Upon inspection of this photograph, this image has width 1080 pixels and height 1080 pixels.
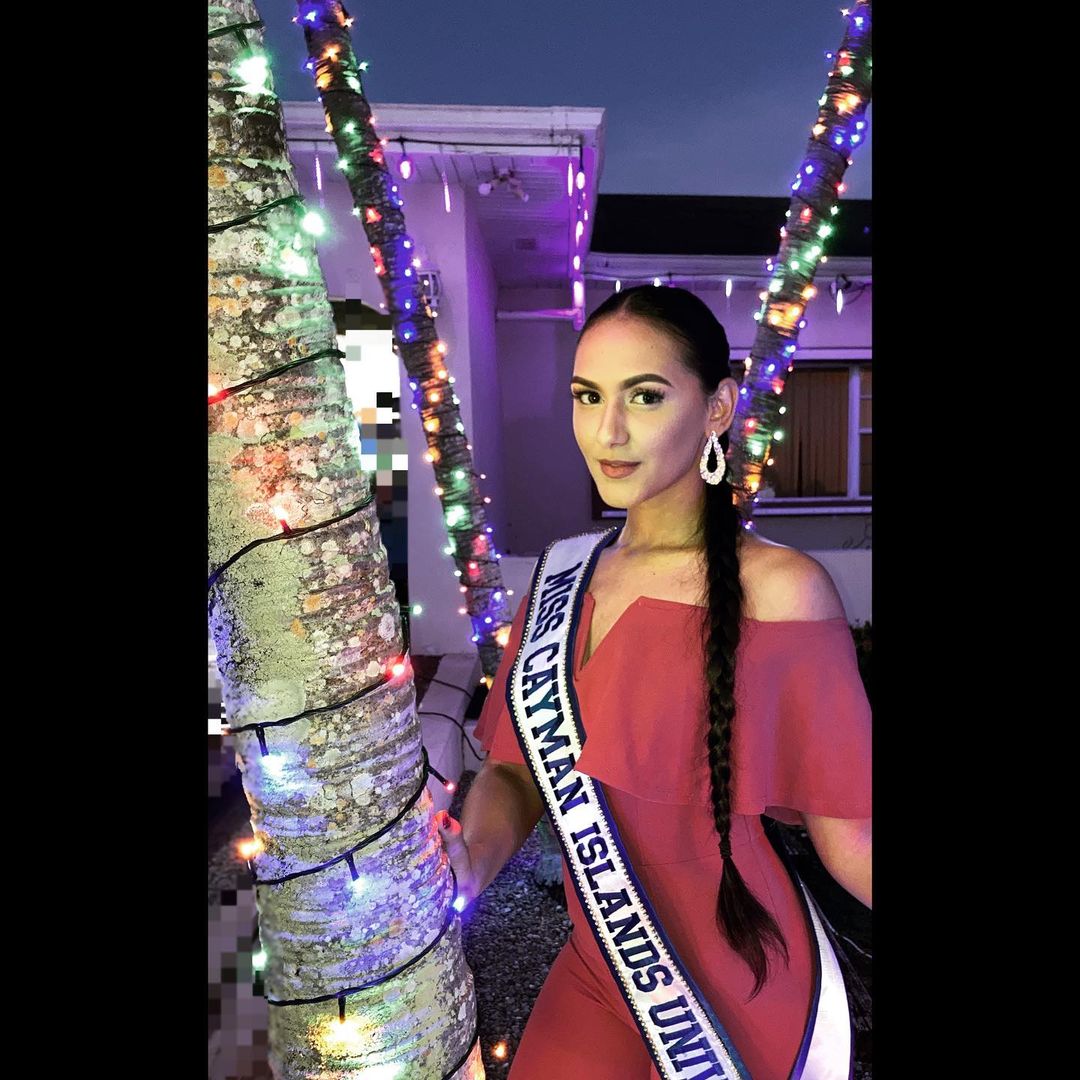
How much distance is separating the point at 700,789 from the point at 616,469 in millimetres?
563

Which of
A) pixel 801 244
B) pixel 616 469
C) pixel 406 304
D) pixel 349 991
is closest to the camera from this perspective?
pixel 349 991

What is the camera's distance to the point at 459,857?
1.21m

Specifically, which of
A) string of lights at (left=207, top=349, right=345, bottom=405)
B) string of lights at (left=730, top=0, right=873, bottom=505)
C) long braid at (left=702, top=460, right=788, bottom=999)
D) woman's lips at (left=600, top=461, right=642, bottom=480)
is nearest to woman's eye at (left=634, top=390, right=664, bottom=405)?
woman's lips at (left=600, top=461, right=642, bottom=480)

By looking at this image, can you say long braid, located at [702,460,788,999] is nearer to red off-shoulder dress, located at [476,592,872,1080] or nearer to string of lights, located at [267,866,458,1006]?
red off-shoulder dress, located at [476,592,872,1080]

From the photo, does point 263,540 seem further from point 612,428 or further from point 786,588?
point 786,588

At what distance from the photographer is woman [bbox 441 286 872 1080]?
1.17 meters

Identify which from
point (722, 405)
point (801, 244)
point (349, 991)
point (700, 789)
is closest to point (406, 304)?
point (801, 244)

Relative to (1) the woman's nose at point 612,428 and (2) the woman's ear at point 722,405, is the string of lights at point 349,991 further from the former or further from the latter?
(2) the woman's ear at point 722,405

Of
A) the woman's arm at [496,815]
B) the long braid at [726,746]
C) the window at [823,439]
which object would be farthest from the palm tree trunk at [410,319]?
the window at [823,439]

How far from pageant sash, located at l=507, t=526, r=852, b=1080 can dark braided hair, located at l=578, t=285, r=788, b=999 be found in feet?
0.34
